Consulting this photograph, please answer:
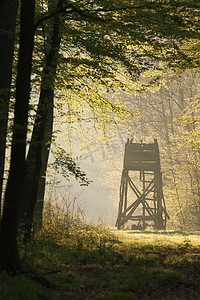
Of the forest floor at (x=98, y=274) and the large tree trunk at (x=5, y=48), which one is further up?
the large tree trunk at (x=5, y=48)

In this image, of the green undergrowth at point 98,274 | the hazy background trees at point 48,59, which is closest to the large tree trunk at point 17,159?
the hazy background trees at point 48,59

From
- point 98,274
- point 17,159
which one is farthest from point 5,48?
point 98,274

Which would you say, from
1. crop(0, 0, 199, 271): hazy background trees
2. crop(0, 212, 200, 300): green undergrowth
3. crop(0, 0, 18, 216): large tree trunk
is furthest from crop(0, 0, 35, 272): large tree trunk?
crop(0, 0, 18, 216): large tree trunk

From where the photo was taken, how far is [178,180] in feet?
75.7

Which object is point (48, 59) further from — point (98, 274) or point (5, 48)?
point (98, 274)

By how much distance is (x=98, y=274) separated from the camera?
5578 mm

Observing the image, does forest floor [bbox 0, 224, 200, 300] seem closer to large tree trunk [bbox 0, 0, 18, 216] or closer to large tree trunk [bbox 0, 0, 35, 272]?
large tree trunk [bbox 0, 0, 35, 272]

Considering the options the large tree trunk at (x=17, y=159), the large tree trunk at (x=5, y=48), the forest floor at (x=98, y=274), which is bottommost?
the forest floor at (x=98, y=274)

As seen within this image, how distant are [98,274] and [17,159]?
232cm

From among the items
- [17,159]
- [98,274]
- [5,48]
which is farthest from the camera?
[5,48]

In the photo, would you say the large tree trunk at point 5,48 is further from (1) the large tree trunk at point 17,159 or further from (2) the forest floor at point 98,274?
(2) the forest floor at point 98,274

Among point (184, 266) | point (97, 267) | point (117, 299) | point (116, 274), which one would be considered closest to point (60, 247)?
point (97, 267)

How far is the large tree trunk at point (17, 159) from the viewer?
464 cm

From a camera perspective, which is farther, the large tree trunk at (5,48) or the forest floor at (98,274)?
the large tree trunk at (5,48)
